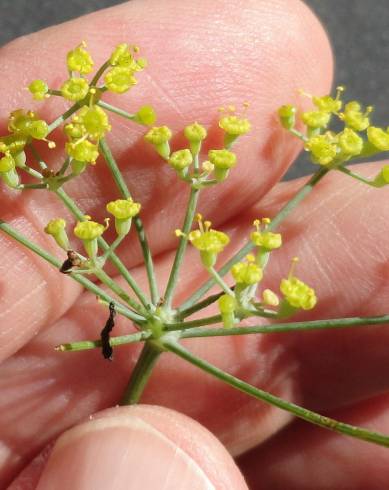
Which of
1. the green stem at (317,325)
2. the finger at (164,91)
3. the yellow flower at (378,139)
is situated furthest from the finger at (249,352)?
the green stem at (317,325)

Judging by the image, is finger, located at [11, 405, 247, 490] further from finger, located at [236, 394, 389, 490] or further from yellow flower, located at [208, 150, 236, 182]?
finger, located at [236, 394, 389, 490]

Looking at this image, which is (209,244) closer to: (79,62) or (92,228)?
(92,228)

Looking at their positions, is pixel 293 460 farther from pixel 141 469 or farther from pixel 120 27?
pixel 120 27

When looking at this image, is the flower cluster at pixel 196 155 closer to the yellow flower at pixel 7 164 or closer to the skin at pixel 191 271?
the skin at pixel 191 271

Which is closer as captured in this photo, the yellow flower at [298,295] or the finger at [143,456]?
the yellow flower at [298,295]

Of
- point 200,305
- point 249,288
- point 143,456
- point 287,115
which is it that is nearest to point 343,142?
point 287,115

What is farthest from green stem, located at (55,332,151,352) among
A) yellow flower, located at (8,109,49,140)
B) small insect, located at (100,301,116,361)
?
yellow flower, located at (8,109,49,140)
